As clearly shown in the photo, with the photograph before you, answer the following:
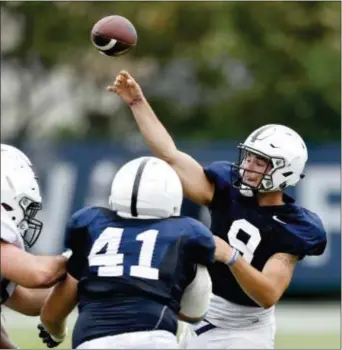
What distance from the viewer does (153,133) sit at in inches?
237

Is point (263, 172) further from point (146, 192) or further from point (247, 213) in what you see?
point (146, 192)

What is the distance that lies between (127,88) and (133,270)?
5.34 ft

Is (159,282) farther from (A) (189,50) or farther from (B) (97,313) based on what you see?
(A) (189,50)

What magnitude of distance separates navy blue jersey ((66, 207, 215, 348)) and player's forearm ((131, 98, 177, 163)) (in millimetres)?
1146

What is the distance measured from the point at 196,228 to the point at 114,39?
1763 mm

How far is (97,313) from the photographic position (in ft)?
15.6

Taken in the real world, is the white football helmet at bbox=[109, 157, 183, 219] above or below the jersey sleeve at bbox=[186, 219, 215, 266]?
above

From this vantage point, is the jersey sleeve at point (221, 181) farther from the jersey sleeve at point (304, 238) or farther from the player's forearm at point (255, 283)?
the player's forearm at point (255, 283)

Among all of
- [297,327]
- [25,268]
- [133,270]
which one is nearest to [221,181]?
[133,270]

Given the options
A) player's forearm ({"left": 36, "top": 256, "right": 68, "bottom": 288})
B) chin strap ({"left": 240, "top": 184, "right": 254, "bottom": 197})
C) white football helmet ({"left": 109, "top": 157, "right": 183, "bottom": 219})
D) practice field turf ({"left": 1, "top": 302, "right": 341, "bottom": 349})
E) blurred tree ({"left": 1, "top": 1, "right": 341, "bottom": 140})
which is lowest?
practice field turf ({"left": 1, "top": 302, "right": 341, "bottom": 349})

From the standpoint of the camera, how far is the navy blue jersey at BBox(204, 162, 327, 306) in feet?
19.1

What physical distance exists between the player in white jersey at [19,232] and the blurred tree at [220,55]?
1262 cm

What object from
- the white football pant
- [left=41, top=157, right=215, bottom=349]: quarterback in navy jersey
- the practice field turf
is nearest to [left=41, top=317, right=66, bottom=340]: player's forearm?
Answer: [left=41, top=157, right=215, bottom=349]: quarterback in navy jersey

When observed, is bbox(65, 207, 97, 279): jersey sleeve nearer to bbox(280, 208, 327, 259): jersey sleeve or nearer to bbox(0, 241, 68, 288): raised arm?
bbox(0, 241, 68, 288): raised arm
